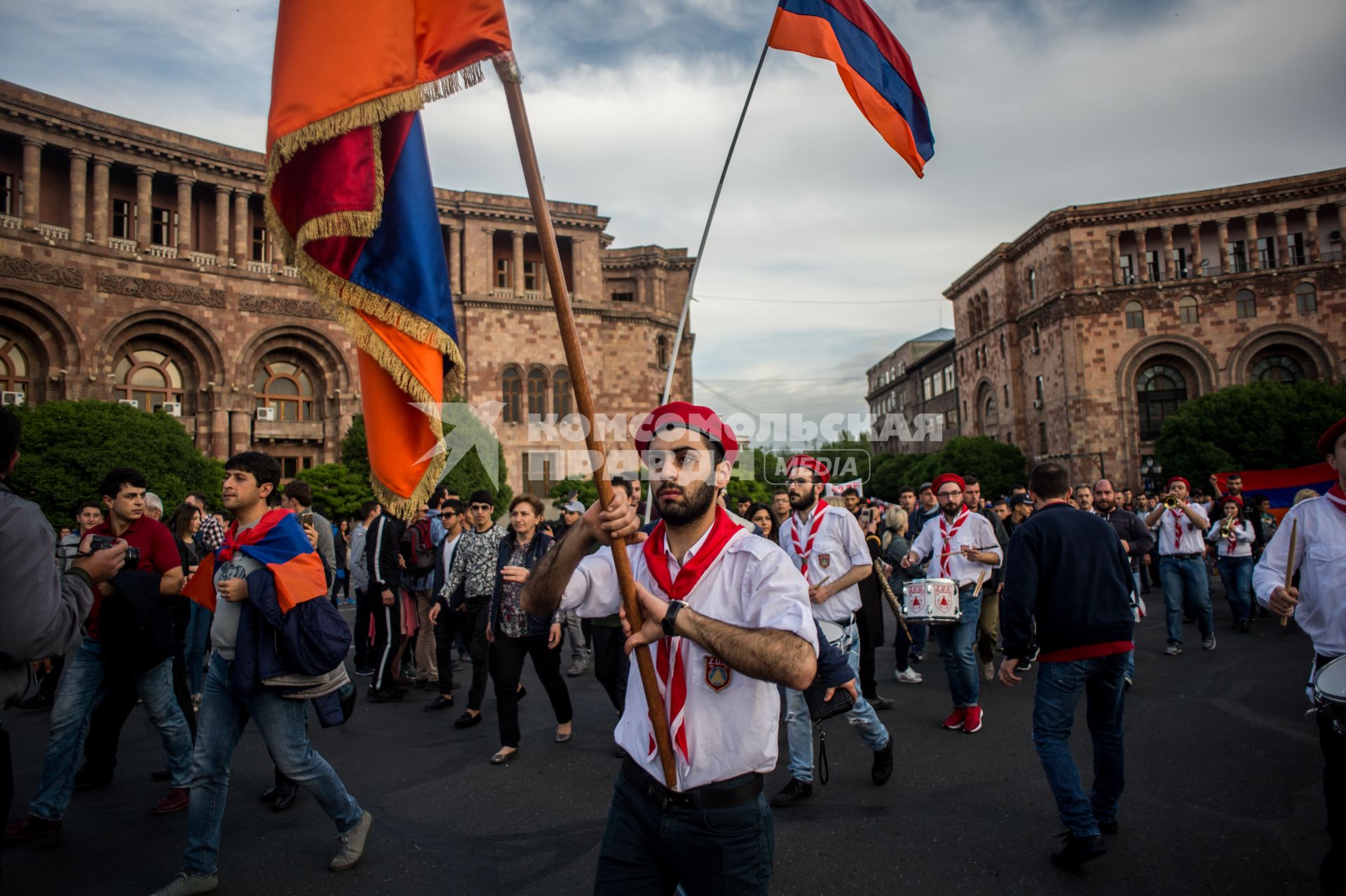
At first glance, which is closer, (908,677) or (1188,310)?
(908,677)

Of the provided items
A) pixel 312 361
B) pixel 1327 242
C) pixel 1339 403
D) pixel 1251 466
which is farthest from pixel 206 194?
pixel 1327 242

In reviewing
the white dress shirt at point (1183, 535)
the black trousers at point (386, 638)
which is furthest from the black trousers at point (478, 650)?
the white dress shirt at point (1183, 535)

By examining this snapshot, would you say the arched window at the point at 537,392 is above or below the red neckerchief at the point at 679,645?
above

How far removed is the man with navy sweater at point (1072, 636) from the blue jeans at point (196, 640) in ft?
22.4

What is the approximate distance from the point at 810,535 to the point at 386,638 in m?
5.12

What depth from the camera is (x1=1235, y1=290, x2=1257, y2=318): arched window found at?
48.9m

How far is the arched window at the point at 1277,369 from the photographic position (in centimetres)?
4875

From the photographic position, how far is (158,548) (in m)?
5.34

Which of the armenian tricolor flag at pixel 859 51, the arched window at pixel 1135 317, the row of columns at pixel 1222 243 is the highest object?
the row of columns at pixel 1222 243

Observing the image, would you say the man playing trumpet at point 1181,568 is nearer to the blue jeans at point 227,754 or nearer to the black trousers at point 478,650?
the black trousers at point 478,650

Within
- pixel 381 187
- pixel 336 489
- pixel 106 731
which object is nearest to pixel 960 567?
pixel 381 187

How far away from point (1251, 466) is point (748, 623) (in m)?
44.8

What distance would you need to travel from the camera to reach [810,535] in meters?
6.12

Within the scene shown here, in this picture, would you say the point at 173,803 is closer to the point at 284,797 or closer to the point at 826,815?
the point at 284,797
